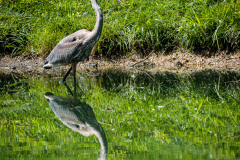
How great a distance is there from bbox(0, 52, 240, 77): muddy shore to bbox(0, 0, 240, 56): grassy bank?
244 millimetres

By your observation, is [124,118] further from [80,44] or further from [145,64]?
[145,64]

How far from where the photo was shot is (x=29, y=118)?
A: 4324mm

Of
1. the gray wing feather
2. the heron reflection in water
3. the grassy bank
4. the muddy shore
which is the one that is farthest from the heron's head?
the grassy bank

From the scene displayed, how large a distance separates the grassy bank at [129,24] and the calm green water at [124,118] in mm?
1781

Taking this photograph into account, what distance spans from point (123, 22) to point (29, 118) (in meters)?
5.69

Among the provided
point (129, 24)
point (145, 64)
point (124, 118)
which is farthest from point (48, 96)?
point (129, 24)

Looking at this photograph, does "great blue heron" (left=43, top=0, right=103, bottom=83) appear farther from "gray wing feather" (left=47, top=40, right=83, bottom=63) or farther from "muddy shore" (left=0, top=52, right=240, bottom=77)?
"muddy shore" (left=0, top=52, right=240, bottom=77)

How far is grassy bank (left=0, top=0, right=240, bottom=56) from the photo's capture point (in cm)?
838

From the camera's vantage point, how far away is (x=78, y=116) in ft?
14.2

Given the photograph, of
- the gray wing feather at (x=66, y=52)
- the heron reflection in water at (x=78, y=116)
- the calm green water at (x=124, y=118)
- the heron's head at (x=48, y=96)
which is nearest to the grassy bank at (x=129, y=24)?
the calm green water at (x=124, y=118)

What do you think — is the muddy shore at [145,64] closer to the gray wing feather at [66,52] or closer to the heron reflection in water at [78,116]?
the gray wing feather at [66,52]

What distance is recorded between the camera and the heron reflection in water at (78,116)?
3.57 m

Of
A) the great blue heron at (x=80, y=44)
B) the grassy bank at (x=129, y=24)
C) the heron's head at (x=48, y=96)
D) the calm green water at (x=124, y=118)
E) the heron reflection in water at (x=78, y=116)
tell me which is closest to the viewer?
the calm green water at (x=124, y=118)

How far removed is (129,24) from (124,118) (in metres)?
5.69
